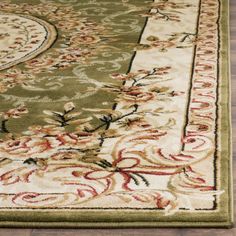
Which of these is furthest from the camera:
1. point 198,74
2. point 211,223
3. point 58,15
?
point 58,15

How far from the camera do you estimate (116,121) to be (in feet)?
8.37

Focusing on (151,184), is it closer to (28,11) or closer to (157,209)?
(157,209)

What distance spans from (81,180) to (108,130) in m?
0.42

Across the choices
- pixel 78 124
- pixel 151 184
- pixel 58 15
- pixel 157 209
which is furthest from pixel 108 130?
pixel 58 15

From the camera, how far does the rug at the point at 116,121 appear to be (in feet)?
6.33

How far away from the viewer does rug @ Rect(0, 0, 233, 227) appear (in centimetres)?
193

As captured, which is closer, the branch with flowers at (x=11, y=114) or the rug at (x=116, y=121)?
the rug at (x=116, y=121)

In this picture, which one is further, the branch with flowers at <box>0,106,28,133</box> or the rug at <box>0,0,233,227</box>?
the branch with flowers at <box>0,106,28,133</box>

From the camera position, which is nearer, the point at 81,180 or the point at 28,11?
the point at 81,180

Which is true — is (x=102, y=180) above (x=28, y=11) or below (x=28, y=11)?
above

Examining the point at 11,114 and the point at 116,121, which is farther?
the point at 11,114

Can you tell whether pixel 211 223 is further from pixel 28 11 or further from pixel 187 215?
pixel 28 11

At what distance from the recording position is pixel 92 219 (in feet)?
6.11

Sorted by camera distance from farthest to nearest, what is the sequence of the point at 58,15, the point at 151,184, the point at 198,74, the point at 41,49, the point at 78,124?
1. the point at 58,15
2. the point at 41,49
3. the point at 198,74
4. the point at 78,124
5. the point at 151,184
